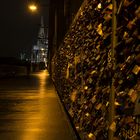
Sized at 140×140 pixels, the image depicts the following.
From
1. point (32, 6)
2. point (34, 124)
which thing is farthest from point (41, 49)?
point (34, 124)

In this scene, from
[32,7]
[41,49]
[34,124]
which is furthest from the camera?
[41,49]

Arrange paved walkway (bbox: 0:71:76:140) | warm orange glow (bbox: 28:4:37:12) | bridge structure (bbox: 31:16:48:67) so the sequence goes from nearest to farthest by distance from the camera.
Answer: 1. paved walkway (bbox: 0:71:76:140)
2. warm orange glow (bbox: 28:4:37:12)
3. bridge structure (bbox: 31:16:48:67)

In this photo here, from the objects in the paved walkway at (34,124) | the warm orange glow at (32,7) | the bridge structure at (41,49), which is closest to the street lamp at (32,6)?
the warm orange glow at (32,7)

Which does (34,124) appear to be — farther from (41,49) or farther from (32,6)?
(41,49)

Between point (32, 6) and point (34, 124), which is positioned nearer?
point (34, 124)

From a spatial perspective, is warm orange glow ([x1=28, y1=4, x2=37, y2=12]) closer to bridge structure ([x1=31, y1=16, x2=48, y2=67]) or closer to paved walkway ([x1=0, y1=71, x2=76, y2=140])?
paved walkway ([x1=0, y1=71, x2=76, y2=140])

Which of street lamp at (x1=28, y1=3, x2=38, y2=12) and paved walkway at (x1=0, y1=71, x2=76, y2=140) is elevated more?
street lamp at (x1=28, y1=3, x2=38, y2=12)

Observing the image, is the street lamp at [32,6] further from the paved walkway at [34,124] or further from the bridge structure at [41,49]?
the bridge structure at [41,49]

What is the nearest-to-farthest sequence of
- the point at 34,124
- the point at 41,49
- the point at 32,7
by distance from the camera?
the point at 34,124, the point at 32,7, the point at 41,49

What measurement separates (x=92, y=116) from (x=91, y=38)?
0.98 m

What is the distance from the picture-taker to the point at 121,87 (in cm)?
392

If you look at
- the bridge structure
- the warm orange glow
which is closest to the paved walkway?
the warm orange glow

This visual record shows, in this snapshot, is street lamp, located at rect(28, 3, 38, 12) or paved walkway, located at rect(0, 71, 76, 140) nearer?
paved walkway, located at rect(0, 71, 76, 140)

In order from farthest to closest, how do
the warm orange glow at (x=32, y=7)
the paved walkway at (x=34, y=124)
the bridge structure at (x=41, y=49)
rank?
the bridge structure at (x=41, y=49), the warm orange glow at (x=32, y=7), the paved walkway at (x=34, y=124)
